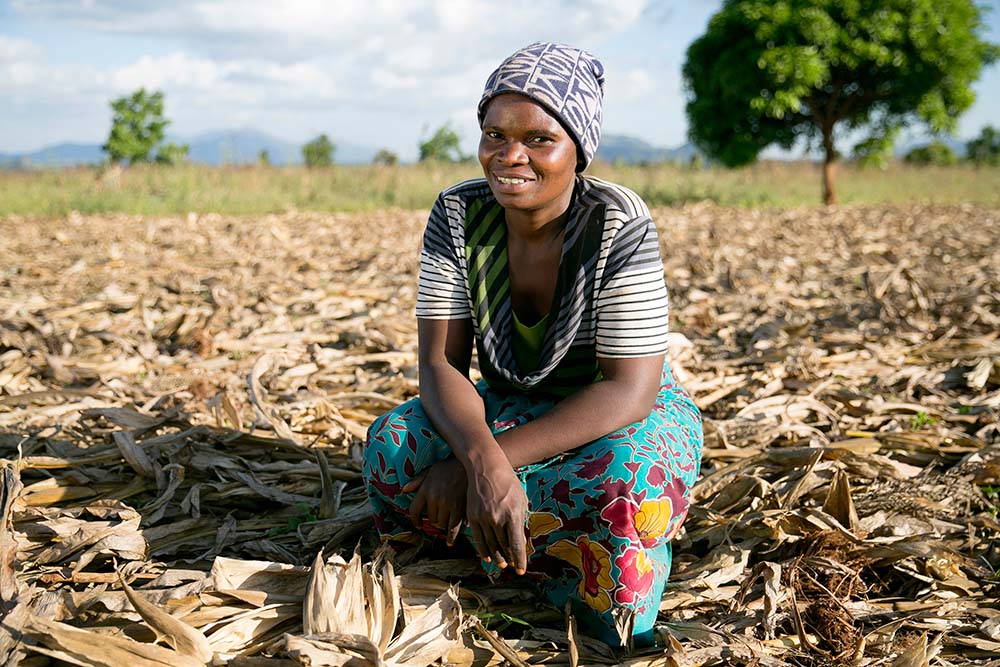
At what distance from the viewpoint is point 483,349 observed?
204cm

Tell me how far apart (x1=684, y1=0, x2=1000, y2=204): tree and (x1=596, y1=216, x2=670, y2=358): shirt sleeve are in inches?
541

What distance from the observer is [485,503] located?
66.2 inches

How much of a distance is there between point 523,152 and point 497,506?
0.77 meters

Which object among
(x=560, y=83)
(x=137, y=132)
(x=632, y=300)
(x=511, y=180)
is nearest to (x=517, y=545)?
(x=632, y=300)

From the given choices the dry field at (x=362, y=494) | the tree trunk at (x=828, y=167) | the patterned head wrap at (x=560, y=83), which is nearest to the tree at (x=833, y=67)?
the tree trunk at (x=828, y=167)

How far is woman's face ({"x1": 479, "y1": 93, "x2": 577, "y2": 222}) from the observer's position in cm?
178

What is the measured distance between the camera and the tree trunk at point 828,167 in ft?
48.8

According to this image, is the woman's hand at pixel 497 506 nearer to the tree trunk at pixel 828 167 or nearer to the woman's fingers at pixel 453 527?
the woman's fingers at pixel 453 527

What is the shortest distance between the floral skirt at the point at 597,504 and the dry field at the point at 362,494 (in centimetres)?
9

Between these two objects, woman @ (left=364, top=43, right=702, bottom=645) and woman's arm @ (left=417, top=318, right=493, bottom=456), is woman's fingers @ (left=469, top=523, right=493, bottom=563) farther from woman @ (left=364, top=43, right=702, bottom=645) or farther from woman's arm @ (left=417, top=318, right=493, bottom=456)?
woman's arm @ (left=417, top=318, right=493, bottom=456)

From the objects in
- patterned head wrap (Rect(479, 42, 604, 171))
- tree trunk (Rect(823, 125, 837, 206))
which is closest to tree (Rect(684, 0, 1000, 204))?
tree trunk (Rect(823, 125, 837, 206))

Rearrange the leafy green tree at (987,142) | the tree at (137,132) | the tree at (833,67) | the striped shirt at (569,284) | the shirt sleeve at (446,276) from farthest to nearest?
the leafy green tree at (987,142)
the tree at (137,132)
the tree at (833,67)
the shirt sleeve at (446,276)
the striped shirt at (569,284)

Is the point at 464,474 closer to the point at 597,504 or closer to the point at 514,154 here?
the point at 597,504

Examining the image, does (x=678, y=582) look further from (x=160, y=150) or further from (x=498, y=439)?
(x=160, y=150)
